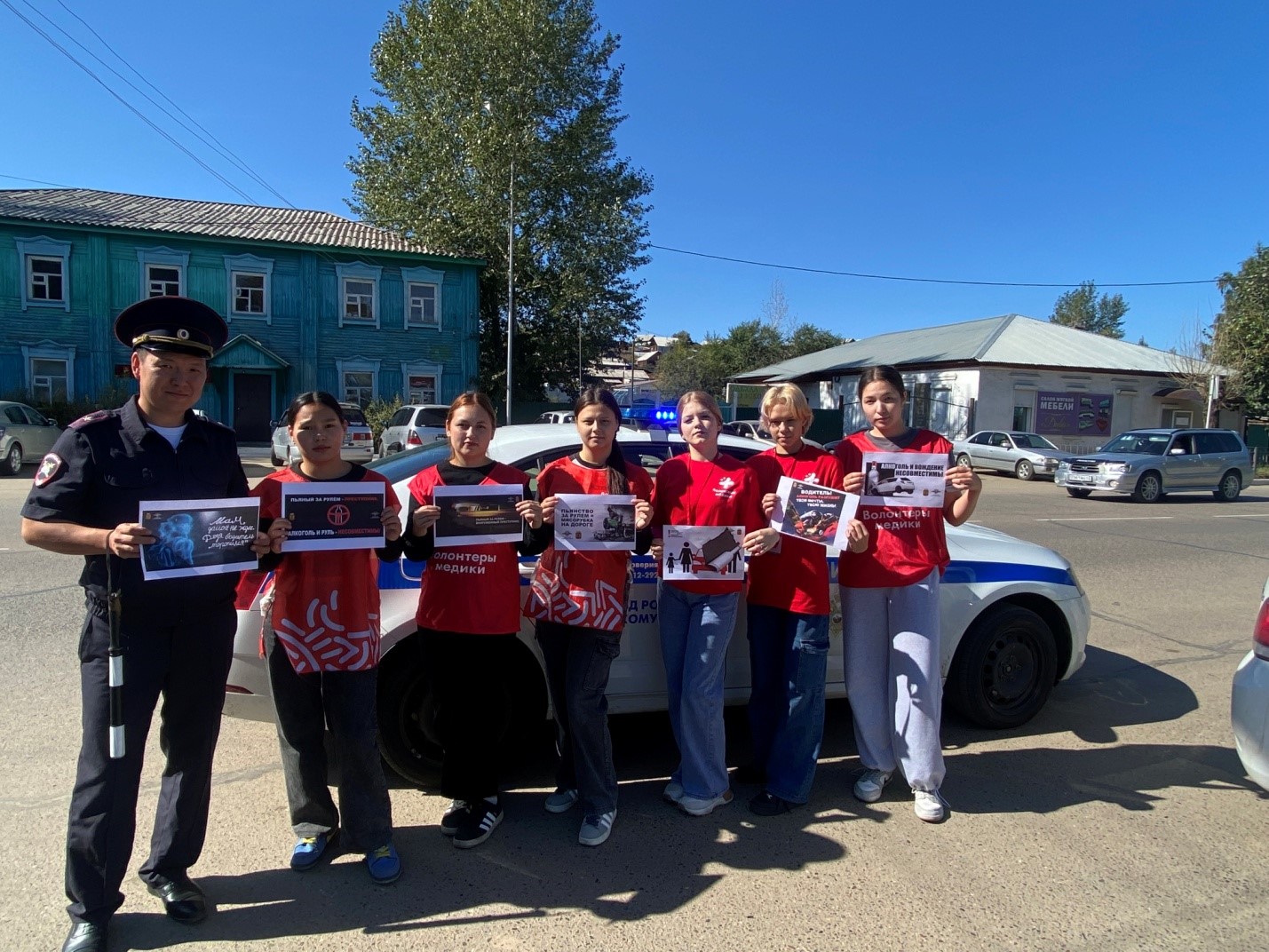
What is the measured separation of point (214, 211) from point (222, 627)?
103ft

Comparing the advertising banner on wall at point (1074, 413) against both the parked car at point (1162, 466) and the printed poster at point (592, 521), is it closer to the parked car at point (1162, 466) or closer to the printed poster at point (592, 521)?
the parked car at point (1162, 466)

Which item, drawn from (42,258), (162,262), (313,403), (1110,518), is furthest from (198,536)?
(42,258)

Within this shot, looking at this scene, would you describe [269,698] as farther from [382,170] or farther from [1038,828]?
[382,170]

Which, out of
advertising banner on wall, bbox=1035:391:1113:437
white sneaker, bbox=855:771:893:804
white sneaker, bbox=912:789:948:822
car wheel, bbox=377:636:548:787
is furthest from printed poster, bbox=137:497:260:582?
advertising banner on wall, bbox=1035:391:1113:437

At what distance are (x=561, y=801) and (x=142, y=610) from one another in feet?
6.10

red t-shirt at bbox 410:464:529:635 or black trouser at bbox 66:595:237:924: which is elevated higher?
red t-shirt at bbox 410:464:529:635

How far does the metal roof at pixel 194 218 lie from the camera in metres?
25.3

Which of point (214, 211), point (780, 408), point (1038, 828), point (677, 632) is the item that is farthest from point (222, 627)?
point (214, 211)

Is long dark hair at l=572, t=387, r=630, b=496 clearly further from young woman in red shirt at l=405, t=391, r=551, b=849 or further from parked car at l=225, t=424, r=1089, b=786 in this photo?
parked car at l=225, t=424, r=1089, b=786

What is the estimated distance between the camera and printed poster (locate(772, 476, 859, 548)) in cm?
327

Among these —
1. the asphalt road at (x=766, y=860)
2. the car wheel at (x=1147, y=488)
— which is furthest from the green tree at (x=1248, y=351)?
the asphalt road at (x=766, y=860)

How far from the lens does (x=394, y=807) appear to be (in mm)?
3488

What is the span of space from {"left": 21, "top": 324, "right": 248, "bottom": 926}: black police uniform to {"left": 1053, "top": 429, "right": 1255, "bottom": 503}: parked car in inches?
752

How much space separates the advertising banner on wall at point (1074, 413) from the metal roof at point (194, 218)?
2273 centimetres
